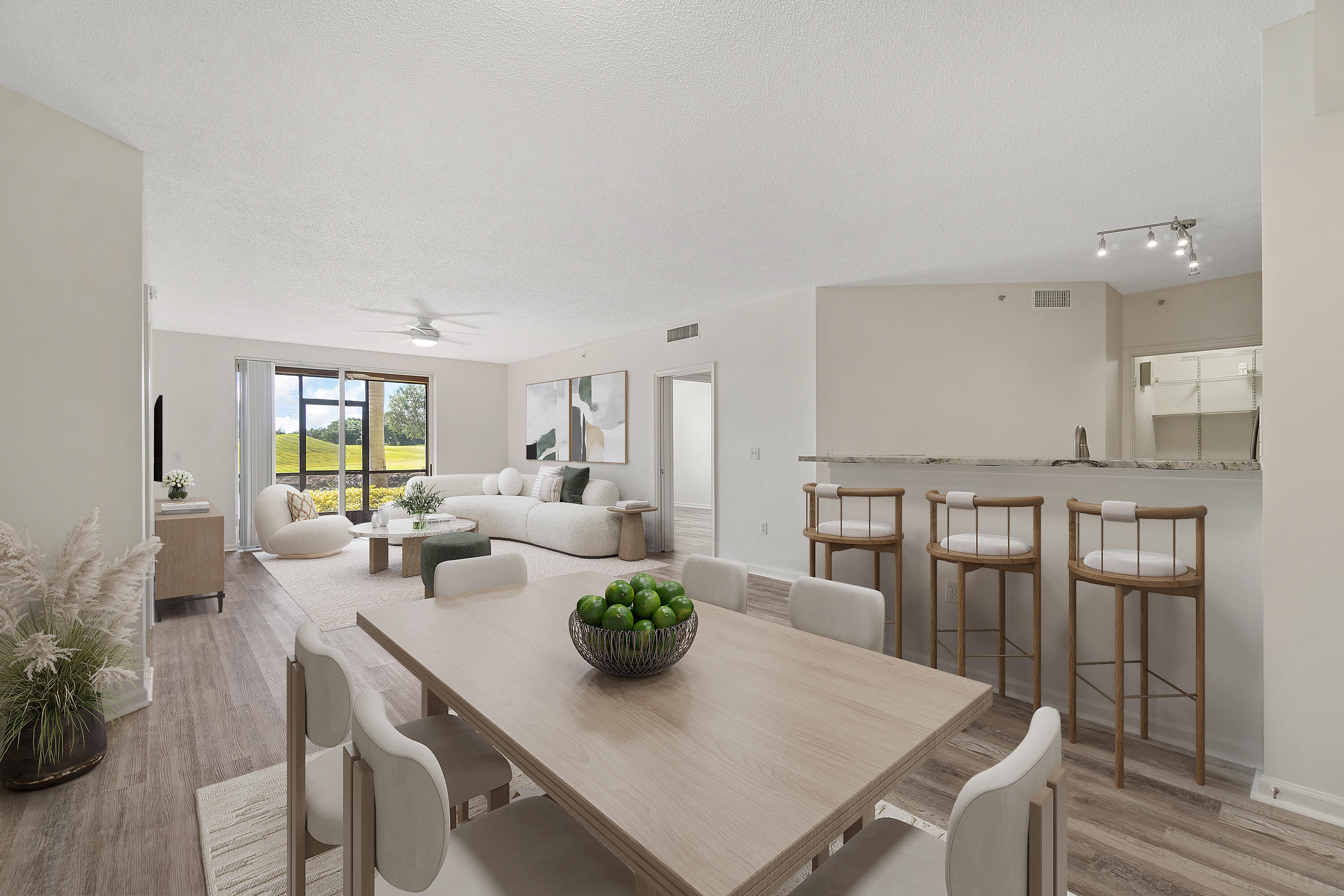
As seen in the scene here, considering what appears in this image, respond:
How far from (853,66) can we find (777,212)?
1317 mm

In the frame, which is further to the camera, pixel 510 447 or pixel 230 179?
pixel 510 447

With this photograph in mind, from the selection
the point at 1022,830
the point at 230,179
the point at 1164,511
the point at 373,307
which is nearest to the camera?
the point at 1022,830

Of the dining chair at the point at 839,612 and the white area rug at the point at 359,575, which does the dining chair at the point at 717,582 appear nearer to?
the dining chair at the point at 839,612

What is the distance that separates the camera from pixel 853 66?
2.14 meters

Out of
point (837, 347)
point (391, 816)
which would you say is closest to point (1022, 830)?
point (391, 816)

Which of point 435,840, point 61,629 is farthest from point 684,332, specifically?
point 435,840

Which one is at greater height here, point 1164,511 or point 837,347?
point 837,347

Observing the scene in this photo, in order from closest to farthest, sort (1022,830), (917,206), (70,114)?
(1022,830) < (70,114) < (917,206)

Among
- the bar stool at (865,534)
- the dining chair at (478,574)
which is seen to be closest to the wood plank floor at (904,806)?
the bar stool at (865,534)

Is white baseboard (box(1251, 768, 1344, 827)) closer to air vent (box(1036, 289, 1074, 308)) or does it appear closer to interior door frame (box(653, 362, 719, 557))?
air vent (box(1036, 289, 1074, 308))

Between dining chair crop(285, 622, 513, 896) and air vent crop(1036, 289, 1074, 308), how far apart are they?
527 centimetres

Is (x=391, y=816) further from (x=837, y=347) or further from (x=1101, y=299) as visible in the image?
(x=1101, y=299)

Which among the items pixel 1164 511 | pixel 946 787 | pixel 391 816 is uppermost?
pixel 1164 511

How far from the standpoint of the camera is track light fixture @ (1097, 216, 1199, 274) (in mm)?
3639
